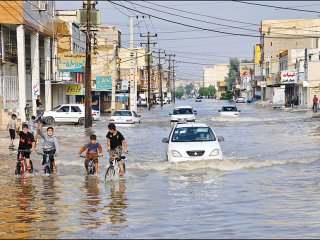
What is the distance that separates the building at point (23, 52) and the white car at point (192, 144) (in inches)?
982

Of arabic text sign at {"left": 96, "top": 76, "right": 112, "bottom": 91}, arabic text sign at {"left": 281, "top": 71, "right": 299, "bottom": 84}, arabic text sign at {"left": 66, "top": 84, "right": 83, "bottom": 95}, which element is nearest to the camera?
arabic text sign at {"left": 66, "top": 84, "right": 83, "bottom": 95}

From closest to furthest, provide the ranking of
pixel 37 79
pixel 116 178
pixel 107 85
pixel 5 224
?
pixel 5 224 → pixel 116 178 → pixel 37 79 → pixel 107 85

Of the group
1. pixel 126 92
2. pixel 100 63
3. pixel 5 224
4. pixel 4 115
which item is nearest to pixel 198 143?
pixel 5 224

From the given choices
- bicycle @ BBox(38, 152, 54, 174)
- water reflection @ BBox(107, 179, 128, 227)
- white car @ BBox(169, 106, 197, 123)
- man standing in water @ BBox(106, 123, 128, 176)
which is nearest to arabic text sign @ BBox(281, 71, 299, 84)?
white car @ BBox(169, 106, 197, 123)

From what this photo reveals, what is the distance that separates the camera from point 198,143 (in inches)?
894

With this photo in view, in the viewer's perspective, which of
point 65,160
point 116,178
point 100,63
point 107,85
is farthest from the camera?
point 100,63

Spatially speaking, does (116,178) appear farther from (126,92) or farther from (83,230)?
(126,92)

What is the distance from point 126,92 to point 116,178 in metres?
78.8

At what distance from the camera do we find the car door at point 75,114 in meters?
54.7

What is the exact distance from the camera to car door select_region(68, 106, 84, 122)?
5466 cm

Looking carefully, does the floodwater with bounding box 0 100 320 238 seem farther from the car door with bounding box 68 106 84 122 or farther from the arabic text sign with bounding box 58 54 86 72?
the arabic text sign with bounding box 58 54 86 72

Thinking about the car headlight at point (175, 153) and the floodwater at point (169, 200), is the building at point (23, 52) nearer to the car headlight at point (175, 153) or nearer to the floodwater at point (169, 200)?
the floodwater at point (169, 200)

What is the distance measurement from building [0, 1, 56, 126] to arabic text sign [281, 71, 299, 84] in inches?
1861

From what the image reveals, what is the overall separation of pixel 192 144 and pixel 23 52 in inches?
1087
